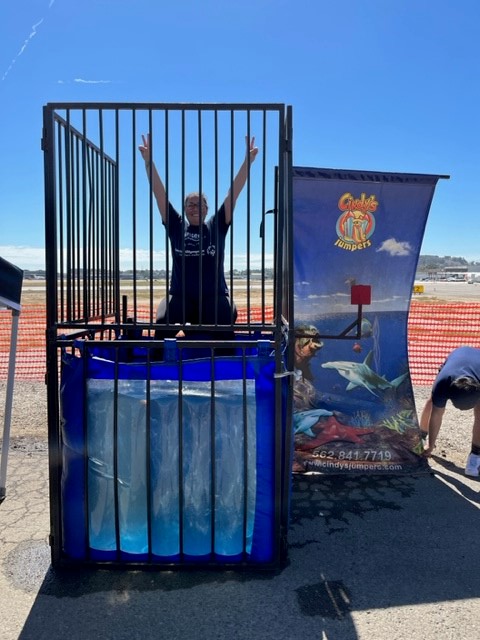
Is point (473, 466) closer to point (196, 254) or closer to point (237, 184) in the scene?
point (196, 254)

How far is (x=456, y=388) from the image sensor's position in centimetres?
465

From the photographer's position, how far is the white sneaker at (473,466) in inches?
180

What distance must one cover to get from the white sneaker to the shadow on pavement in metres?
0.79

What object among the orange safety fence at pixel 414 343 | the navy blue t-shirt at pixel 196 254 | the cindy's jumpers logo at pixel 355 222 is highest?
the cindy's jumpers logo at pixel 355 222

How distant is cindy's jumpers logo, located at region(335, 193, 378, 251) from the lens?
4.42 m

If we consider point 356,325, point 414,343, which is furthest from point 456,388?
point 414,343

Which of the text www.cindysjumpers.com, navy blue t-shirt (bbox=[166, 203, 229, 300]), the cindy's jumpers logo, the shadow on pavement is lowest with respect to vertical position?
the shadow on pavement

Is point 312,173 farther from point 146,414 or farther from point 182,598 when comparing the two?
point 182,598

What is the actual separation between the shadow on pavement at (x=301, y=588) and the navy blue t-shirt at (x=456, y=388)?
114 centimetres

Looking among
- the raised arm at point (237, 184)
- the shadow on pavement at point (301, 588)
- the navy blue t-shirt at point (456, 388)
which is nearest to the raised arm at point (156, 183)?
the raised arm at point (237, 184)

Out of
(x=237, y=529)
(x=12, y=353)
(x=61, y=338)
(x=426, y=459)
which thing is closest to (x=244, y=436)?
(x=237, y=529)

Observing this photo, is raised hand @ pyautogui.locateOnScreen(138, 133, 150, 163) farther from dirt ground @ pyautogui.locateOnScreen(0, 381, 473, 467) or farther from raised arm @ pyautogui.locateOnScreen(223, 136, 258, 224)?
dirt ground @ pyautogui.locateOnScreen(0, 381, 473, 467)

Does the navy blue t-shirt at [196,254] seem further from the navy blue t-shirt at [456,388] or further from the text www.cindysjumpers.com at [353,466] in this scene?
the navy blue t-shirt at [456,388]

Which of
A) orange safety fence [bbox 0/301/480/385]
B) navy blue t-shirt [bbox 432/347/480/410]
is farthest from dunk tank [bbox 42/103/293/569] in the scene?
orange safety fence [bbox 0/301/480/385]
